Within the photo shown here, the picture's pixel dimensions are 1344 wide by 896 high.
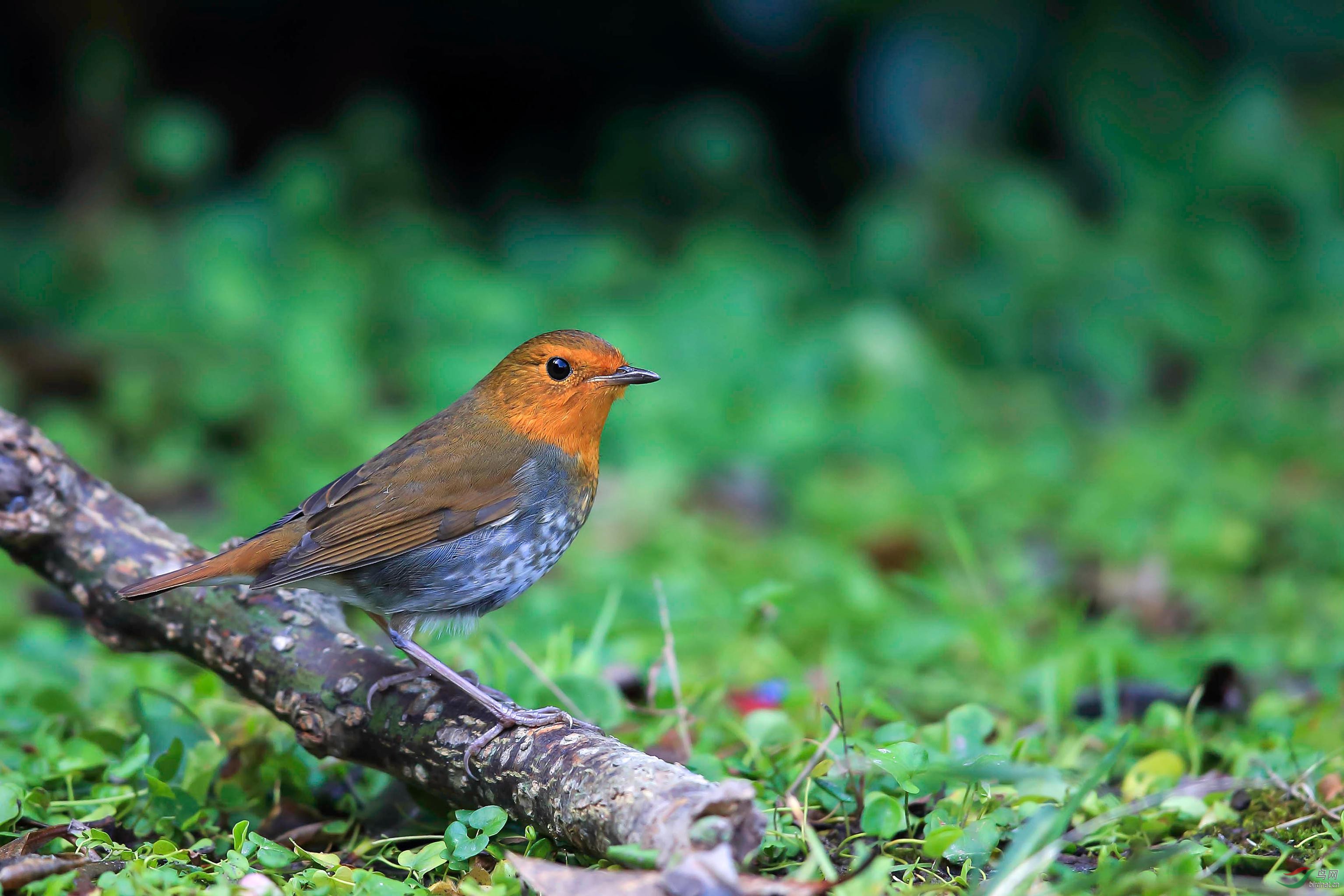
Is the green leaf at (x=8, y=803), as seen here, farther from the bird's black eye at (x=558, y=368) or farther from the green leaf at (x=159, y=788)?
the bird's black eye at (x=558, y=368)

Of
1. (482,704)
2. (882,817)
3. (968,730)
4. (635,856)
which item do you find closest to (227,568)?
(482,704)

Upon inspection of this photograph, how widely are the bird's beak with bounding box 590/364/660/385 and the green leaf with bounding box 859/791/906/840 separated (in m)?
1.22

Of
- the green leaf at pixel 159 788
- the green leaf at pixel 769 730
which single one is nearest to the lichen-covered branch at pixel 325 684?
the green leaf at pixel 159 788

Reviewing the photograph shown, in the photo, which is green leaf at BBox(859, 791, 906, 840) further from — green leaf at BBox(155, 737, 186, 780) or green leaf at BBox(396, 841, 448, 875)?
green leaf at BBox(155, 737, 186, 780)

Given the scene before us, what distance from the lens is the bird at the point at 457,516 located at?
296 centimetres

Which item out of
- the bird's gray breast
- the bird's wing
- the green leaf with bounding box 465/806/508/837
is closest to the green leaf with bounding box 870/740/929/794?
the green leaf with bounding box 465/806/508/837

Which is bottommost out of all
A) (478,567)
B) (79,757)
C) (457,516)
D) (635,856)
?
Result: (635,856)

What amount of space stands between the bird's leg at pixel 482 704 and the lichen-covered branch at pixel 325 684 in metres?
0.02

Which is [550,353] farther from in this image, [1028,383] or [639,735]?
[1028,383]

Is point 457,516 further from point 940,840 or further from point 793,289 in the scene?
point 793,289

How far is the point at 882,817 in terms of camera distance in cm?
252

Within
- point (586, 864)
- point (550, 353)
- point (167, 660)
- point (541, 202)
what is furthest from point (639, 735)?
point (541, 202)

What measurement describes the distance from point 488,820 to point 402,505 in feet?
3.02

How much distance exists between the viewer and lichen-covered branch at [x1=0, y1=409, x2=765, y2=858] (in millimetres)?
2240
